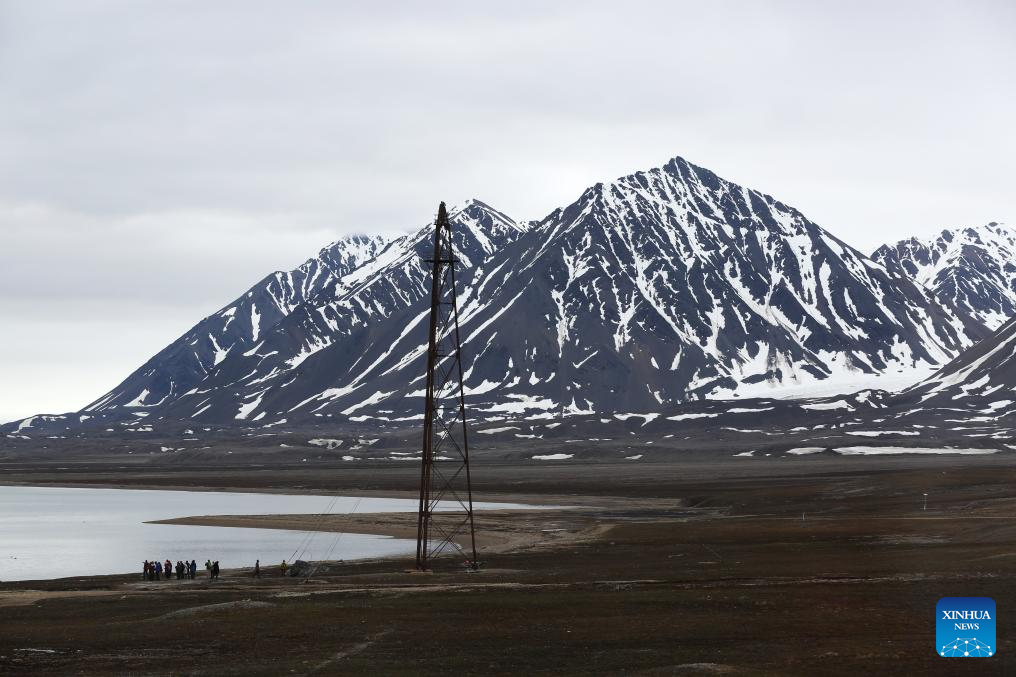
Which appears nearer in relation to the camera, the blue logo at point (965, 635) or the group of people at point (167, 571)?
the blue logo at point (965, 635)

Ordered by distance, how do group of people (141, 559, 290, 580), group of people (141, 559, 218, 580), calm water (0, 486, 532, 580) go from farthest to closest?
calm water (0, 486, 532, 580)
group of people (141, 559, 218, 580)
group of people (141, 559, 290, 580)

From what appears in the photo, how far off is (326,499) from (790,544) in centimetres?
8772

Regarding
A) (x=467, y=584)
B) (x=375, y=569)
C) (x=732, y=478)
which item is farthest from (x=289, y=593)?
(x=732, y=478)

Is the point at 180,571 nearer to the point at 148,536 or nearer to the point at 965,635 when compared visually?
the point at 148,536

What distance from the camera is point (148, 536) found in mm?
99062

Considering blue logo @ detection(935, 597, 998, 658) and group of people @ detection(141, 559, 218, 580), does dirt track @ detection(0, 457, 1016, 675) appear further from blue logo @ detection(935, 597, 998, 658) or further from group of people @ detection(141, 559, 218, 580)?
group of people @ detection(141, 559, 218, 580)

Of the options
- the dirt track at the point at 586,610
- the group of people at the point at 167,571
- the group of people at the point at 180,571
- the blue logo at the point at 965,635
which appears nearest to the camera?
the blue logo at the point at 965,635

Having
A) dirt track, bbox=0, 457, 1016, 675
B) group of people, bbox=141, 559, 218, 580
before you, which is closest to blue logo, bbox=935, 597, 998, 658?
dirt track, bbox=0, 457, 1016, 675

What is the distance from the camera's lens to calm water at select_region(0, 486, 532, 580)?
79750mm

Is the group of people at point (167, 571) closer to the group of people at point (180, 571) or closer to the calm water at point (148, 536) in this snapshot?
the group of people at point (180, 571)

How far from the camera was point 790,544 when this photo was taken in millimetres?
A: 70188

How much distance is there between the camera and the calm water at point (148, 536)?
3140 inches

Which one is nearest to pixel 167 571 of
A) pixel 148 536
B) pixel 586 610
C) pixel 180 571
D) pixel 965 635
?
pixel 180 571

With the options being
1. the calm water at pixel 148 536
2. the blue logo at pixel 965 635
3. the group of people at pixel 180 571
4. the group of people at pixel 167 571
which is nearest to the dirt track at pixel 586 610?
the blue logo at pixel 965 635
